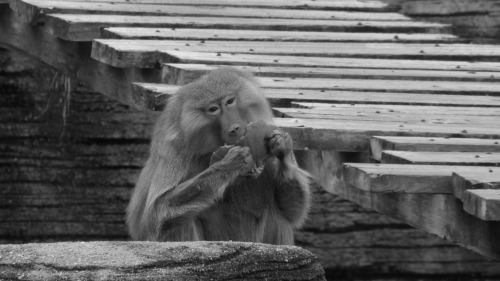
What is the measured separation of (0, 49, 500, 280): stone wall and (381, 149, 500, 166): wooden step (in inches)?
151

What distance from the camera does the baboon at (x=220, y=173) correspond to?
6.46 m

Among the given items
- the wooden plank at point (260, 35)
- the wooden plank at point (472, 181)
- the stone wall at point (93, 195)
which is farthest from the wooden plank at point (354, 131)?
the stone wall at point (93, 195)


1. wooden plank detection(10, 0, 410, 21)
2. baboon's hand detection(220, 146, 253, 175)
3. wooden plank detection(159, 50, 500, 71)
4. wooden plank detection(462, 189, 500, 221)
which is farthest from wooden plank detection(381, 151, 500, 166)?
wooden plank detection(10, 0, 410, 21)

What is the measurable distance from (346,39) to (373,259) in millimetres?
1594

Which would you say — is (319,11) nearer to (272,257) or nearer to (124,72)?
(124,72)

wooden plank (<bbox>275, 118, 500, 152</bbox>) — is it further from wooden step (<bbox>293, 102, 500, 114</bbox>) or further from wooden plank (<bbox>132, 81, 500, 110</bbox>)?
wooden plank (<bbox>132, 81, 500, 110</bbox>)

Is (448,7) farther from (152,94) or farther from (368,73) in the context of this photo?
(152,94)

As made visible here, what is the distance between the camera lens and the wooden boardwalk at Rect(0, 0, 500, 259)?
5.88 m

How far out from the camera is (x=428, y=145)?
21.6ft

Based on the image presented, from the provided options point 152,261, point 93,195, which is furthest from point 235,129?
point 93,195

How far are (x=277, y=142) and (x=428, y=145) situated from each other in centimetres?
73

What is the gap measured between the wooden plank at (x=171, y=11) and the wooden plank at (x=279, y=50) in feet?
2.55

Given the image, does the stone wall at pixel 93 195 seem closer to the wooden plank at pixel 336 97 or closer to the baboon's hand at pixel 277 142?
the wooden plank at pixel 336 97

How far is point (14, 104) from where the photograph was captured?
33.8 ft
